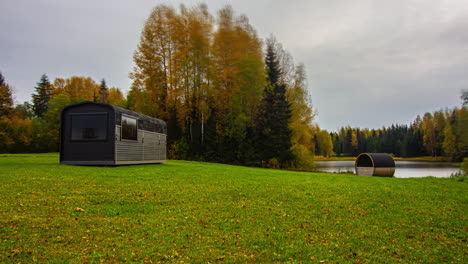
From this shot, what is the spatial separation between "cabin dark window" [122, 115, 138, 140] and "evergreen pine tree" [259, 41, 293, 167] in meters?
16.3

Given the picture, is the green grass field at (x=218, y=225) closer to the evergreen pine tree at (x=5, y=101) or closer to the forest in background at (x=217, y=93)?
the forest in background at (x=217, y=93)

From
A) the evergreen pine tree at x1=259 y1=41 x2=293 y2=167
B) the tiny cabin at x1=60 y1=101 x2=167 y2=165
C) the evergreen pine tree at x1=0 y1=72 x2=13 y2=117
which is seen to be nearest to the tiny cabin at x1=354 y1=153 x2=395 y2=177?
the evergreen pine tree at x1=259 y1=41 x2=293 y2=167

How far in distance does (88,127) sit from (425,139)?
92.0m

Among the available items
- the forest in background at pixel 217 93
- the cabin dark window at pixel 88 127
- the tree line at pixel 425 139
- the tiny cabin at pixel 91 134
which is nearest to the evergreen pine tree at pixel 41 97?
the forest in background at pixel 217 93

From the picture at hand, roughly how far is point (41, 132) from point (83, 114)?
111 ft

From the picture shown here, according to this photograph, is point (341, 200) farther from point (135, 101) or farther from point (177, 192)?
point (135, 101)

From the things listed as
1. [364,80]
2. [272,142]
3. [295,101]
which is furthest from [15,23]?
[364,80]

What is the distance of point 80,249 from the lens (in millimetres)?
4578

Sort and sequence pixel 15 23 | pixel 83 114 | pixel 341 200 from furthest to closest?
pixel 15 23
pixel 83 114
pixel 341 200

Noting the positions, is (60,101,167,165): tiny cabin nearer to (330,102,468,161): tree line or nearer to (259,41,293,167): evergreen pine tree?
(259,41,293,167): evergreen pine tree

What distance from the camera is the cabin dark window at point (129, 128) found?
16703mm

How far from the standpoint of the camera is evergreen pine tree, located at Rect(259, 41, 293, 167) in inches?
1217

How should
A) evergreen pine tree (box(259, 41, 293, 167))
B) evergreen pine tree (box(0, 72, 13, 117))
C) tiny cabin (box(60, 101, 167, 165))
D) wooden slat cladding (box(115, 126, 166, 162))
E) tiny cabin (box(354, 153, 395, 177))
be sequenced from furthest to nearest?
1. evergreen pine tree (box(0, 72, 13, 117))
2. evergreen pine tree (box(259, 41, 293, 167))
3. tiny cabin (box(354, 153, 395, 177))
4. wooden slat cladding (box(115, 126, 166, 162))
5. tiny cabin (box(60, 101, 167, 165))

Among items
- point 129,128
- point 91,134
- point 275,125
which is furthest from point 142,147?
point 275,125
